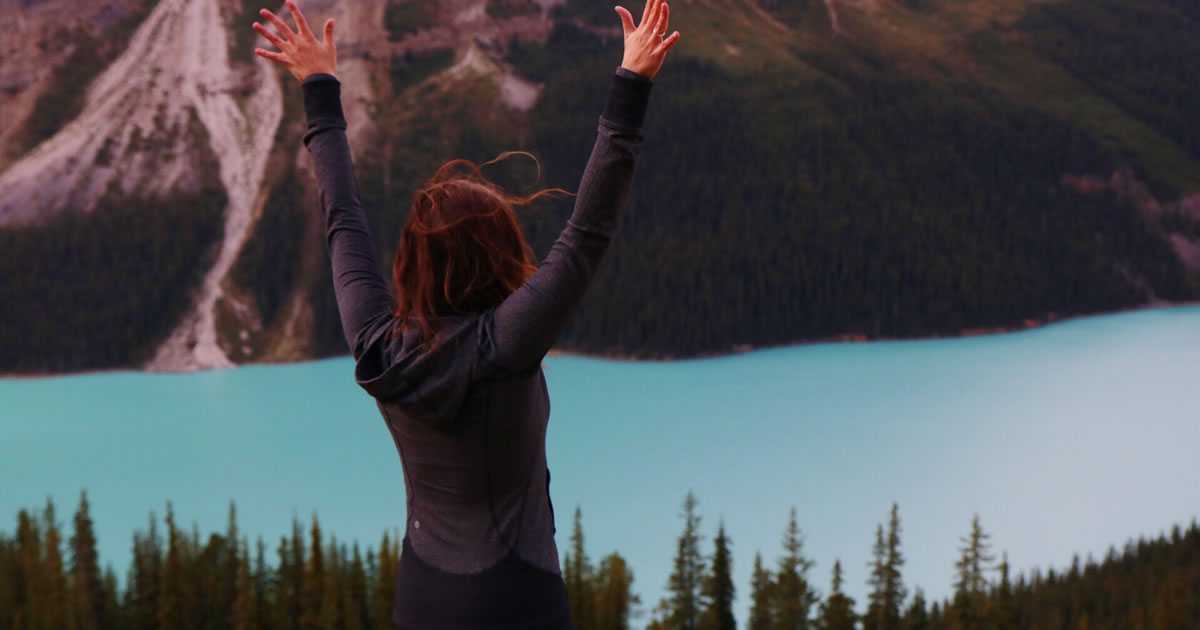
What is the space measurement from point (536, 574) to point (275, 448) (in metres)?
47.6

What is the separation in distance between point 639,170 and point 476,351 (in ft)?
196

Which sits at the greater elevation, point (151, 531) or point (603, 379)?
point (603, 379)

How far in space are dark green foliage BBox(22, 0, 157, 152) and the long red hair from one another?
69.4 m

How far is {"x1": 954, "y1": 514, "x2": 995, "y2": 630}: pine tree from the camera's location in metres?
35.9

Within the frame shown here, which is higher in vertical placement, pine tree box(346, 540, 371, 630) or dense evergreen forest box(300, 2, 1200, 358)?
dense evergreen forest box(300, 2, 1200, 358)

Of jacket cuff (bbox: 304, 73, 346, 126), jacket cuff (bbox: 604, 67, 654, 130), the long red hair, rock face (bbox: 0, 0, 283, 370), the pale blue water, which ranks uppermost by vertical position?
rock face (bbox: 0, 0, 283, 370)

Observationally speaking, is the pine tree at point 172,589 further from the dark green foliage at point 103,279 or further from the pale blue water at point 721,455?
the dark green foliage at point 103,279

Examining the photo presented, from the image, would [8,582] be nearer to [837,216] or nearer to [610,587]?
[610,587]

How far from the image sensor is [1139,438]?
51.1 metres

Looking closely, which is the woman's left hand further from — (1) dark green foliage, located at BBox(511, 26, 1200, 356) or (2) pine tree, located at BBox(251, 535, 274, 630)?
(1) dark green foliage, located at BBox(511, 26, 1200, 356)

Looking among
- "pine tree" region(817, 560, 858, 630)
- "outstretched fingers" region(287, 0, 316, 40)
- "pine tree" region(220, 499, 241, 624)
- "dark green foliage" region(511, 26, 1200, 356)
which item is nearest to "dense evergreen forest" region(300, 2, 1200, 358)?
"dark green foliage" region(511, 26, 1200, 356)

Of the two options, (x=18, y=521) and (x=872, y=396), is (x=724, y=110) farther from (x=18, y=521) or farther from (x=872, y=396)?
(x=18, y=521)

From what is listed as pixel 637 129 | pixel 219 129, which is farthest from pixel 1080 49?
pixel 637 129

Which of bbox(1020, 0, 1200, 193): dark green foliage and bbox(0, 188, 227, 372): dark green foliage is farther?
bbox(1020, 0, 1200, 193): dark green foliage
